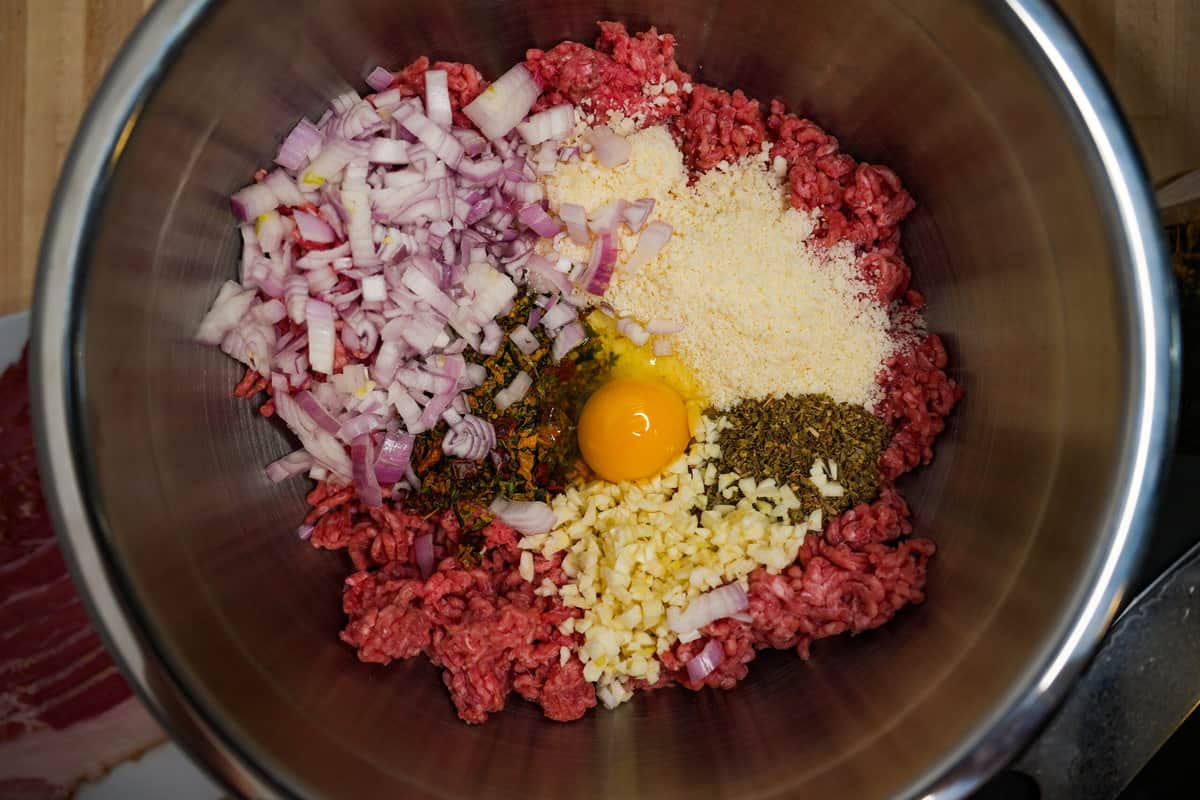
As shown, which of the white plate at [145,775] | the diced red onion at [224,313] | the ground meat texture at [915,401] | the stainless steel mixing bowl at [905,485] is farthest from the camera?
the white plate at [145,775]

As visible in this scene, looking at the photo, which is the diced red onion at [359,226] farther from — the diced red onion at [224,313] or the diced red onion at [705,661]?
the diced red onion at [705,661]

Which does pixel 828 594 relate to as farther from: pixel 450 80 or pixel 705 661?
pixel 450 80

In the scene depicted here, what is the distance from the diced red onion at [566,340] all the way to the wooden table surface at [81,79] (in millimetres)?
1566

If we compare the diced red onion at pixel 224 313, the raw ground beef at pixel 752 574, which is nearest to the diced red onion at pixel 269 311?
the diced red onion at pixel 224 313

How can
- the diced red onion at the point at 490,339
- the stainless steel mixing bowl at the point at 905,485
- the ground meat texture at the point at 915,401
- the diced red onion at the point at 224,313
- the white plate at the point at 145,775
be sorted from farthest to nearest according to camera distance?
the white plate at the point at 145,775, the diced red onion at the point at 490,339, the ground meat texture at the point at 915,401, the diced red onion at the point at 224,313, the stainless steel mixing bowl at the point at 905,485

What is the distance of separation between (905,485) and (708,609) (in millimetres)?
665

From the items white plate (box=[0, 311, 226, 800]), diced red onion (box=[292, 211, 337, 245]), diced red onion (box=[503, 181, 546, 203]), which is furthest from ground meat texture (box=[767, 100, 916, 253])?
white plate (box=[0, 311, 226, 800])

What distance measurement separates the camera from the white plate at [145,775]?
2305mm

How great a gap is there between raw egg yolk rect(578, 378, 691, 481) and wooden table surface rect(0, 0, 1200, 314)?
64.4 inches

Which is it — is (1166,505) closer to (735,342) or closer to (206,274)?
(735,342)

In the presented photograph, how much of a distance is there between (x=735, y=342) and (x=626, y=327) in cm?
30

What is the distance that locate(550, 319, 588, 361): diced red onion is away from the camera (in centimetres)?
223

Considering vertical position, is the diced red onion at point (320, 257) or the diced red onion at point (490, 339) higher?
the diced red onion at point (320, 257)

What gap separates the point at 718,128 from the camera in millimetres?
2188
